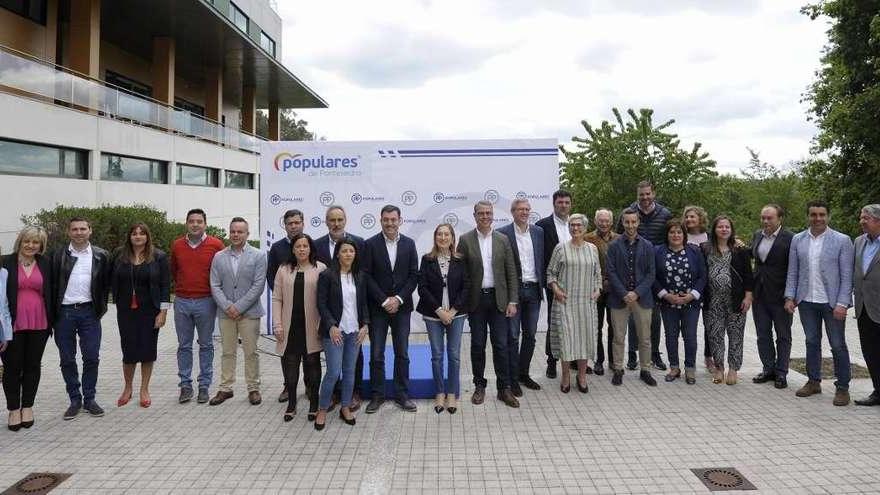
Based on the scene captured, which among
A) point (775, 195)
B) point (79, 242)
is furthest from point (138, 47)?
point (775, 195)

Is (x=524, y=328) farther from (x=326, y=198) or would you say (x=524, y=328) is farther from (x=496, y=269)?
(x=326, y=198)

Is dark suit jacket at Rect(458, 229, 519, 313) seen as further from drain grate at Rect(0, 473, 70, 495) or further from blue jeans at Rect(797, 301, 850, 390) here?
drain grate at Rect(0, 473, 70, 495)

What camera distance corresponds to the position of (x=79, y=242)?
5.25 metres

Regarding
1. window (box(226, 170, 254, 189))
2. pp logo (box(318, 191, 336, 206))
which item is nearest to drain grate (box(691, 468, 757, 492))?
pp logo (box(318, 191, 336, 206))

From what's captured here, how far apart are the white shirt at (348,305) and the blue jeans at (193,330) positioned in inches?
61.8

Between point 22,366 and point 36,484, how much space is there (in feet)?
4.93

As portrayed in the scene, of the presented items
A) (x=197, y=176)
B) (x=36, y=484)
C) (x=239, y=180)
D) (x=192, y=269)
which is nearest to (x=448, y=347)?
(x=192, y=269)

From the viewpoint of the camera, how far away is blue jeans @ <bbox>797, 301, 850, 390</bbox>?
5.59m

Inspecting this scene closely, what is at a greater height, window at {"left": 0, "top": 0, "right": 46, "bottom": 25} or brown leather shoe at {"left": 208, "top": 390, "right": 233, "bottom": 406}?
window at {"left": 0, "top": 0, "right": 46, "bottom": 25}

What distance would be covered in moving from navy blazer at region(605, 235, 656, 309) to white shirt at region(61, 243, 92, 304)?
5.13m

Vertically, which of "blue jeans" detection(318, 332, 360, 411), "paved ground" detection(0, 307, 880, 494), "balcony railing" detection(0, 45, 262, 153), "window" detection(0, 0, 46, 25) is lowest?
"paved ground" detection(0, 307, 880, 494)

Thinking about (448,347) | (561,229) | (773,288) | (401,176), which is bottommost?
(448,347)

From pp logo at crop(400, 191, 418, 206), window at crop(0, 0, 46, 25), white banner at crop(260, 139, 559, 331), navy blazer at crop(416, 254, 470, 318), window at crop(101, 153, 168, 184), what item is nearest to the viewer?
navy blazer at crop(416, 254, 470, 318)

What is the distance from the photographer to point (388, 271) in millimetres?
5367
